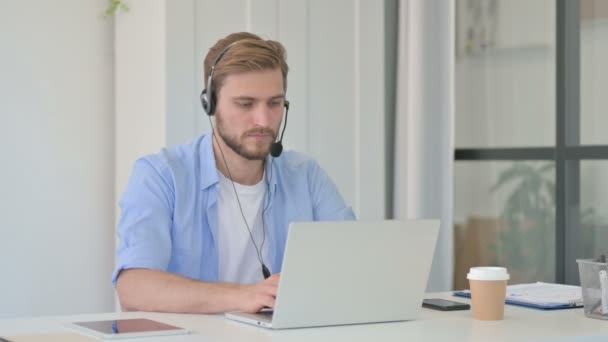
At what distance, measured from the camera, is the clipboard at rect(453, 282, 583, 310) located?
1.98m

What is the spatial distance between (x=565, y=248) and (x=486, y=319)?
4.95 feet

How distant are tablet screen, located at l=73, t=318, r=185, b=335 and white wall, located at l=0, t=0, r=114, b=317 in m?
1.57

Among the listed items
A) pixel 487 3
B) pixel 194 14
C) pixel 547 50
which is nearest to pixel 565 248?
pixel 547 50

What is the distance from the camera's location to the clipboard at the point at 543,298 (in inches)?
77.9

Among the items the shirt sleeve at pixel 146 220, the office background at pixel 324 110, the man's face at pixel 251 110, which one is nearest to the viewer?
the shirt sleeve at pixel 146 220

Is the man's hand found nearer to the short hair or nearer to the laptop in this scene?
the laptop

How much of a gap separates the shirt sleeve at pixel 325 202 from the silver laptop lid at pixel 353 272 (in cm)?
70

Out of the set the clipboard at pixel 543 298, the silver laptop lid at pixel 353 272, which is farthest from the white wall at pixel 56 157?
the silver laptop lid at pixel 353 272

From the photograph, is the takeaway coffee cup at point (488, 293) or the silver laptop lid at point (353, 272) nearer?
the silver laptop lid at point (353, 272)

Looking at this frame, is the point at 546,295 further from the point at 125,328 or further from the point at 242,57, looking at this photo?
the point at 125,328

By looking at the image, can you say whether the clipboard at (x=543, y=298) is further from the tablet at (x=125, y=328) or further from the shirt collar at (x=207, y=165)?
Result: the tablet at (x=125, y=328)

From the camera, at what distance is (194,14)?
2.99 m

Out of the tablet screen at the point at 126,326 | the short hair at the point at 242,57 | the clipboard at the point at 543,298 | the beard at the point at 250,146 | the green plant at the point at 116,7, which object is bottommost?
the clipboard at the point at 543,298

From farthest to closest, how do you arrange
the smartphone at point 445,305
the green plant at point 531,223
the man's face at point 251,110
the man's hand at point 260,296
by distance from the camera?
the green plant at point 531,223
the man's face at point 251,110
the smartphone at point 445,305
the man's hand at point 260,296
